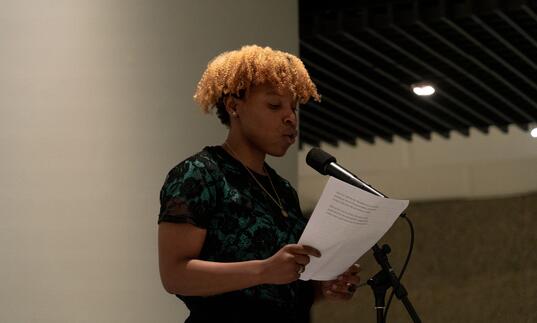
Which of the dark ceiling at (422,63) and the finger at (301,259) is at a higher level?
the dark ceiling at (422,63)

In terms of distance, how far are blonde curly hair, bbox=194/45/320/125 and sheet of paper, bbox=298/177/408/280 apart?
42 centimetres

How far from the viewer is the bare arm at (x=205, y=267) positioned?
1712mm

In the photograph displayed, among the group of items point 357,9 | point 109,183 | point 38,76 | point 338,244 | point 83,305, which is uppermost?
point 357,9

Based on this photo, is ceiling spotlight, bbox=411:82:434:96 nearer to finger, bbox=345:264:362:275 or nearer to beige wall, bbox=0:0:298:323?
beige wall, bbox=0:0:298:323

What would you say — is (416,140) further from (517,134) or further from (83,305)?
(83,305)

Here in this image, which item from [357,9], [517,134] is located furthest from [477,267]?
[357,9]

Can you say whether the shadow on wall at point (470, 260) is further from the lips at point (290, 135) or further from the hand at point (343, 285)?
the lips at point (290, 135)

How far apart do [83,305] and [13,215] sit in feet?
1.09

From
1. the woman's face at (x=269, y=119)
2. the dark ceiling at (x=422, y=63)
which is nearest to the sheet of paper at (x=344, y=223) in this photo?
the woman's face at (x=269, y=119)

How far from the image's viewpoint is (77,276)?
2.55m

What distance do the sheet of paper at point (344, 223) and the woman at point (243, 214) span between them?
40 millimetres

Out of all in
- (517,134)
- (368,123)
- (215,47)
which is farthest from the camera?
(368,123)

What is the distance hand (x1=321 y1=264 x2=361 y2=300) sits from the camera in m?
2.00

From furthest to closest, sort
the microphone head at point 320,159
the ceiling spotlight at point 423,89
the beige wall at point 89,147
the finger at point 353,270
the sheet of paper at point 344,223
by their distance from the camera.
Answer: the ceiling spotlight at point 423,89 → the beige wall at point 89,147 → the finger at point 353,270 → the microphone head at point 320,159 → the sheet of paper at point 344,223
